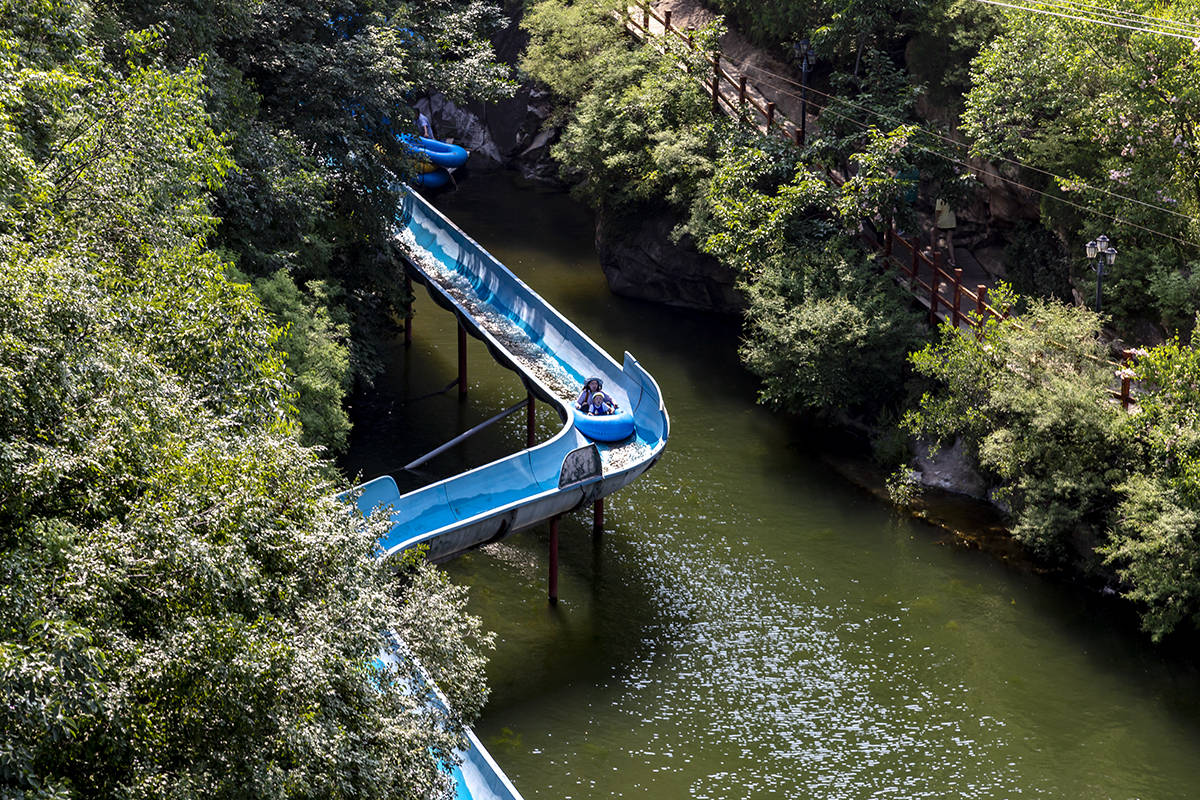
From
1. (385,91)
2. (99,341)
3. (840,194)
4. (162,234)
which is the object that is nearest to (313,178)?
(385,91)

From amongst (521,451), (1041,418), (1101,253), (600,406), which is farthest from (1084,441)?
(521,451)

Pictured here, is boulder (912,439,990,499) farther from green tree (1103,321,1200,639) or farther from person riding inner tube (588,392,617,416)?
person riding inner tube (588,392,617,416)

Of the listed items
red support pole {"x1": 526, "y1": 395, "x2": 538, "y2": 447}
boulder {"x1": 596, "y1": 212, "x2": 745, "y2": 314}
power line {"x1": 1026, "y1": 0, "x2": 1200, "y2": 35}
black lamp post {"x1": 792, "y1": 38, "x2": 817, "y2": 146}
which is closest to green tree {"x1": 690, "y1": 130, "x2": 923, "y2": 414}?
black lamp post {"x1": 792, "y1": 38, "x2": 817, "y2": 146}

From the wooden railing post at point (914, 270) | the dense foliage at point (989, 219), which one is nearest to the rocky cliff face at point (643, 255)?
the dense foliage at point (989, 219)

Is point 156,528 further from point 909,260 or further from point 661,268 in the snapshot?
point 661,268

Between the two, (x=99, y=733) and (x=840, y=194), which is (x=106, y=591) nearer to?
(x=99, y=733)
